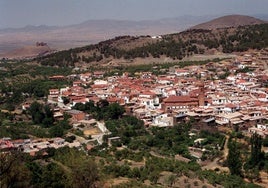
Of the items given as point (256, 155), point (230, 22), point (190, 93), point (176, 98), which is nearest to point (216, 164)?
point (256, 155)

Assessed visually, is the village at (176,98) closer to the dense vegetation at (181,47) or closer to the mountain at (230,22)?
the dense vegetation at (181,47)

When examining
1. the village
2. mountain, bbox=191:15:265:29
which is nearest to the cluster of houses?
the village

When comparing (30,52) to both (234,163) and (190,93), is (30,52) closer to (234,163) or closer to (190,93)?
(190,93)

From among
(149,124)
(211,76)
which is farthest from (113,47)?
(149,124)

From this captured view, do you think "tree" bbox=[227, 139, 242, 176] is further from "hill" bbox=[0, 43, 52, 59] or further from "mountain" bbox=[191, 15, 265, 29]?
"mountain" bbox=[191, 15, 265, 29]

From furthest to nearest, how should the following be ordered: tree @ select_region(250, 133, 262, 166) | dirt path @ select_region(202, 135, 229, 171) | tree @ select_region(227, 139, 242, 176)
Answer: dirt path @ select_region(202, 135, 229, 171) < tree @ select_region(250, 133, 262, 166) < tree @ select_region(227, 139, 242, 176)

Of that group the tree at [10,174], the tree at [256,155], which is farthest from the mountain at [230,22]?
the tree at [10,174]
